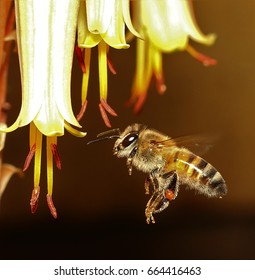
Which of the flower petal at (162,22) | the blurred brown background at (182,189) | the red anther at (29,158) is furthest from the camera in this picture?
the blurred brown background at (182,189)

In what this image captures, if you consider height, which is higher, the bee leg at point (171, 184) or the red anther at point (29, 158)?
the red anther at point (29, 158)

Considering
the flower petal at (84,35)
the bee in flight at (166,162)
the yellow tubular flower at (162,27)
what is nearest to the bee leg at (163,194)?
the bee in flight at (166,162)

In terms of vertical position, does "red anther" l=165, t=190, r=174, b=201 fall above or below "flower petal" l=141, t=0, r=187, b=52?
below

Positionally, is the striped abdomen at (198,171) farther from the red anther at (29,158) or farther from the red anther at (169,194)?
the red anther at (29,158)

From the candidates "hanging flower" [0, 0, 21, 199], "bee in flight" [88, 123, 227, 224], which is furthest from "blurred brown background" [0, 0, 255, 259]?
"hanging flower" [0, 0, 21, 199]

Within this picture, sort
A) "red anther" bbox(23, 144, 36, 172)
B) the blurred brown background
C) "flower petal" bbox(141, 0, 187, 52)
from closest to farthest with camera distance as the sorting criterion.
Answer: "red anther" bbox(23, 144, 36, 172) → "flower petal" bbox(141, 0, 187, 52) → the blurred brown background

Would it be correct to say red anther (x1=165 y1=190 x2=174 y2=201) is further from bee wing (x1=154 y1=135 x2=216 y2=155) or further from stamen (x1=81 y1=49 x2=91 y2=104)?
stamen (x1=81 y1=49 x2=91 y2=104)

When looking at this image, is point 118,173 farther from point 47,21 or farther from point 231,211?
point 47,21
